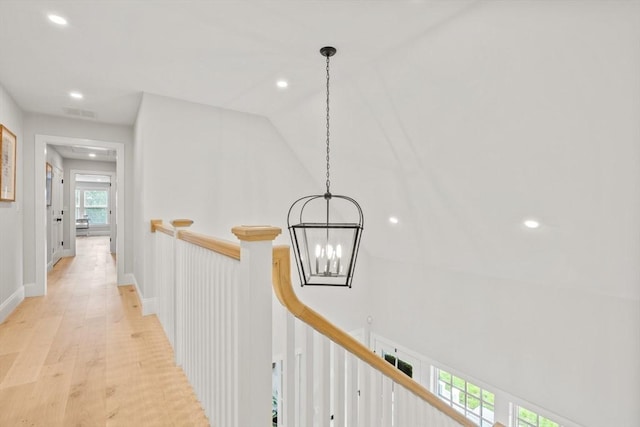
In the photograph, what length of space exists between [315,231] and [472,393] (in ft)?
11.0

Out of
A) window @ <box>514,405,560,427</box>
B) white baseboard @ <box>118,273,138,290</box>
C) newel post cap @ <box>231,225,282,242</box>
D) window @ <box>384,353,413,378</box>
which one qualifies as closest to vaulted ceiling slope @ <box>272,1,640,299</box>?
window @ <box>514,405,560,427</box>

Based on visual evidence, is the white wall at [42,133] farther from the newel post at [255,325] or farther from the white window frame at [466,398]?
the white window frame at [466,398]

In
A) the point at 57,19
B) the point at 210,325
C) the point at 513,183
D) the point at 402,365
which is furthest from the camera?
the point at 402,365

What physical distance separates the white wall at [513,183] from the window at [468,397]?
368mm

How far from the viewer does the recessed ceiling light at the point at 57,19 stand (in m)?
2.18

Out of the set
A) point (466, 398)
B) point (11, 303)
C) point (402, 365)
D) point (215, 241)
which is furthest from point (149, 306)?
point (466, 398)

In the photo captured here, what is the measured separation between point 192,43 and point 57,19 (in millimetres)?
860

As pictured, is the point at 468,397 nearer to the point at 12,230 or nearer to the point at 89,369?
the point at 89,369

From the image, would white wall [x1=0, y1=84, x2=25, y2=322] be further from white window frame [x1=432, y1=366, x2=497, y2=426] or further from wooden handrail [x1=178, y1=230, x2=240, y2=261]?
white window frame [x1=432, y1=366, x2=497, y2=426]

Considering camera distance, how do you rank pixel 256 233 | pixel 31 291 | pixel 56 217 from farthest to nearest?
pixel 56 217, pixel 31 291, pixel 256 233

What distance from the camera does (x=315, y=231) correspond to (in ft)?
17.1

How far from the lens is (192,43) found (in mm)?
2510

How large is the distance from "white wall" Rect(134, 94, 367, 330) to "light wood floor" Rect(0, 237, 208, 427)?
602mm

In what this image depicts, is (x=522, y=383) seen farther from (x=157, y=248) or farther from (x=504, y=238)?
(x=157, y=248)
